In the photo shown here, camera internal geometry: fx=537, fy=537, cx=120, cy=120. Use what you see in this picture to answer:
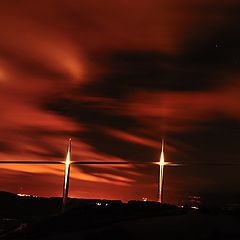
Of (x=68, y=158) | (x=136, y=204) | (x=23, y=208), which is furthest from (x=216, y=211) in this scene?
(x=23, y=208)

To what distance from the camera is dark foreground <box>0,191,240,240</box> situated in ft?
38.6

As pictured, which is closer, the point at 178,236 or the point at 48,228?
the point at 178,236

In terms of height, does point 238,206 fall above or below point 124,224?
above

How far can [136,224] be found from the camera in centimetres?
1225

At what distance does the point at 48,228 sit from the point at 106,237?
2358mm

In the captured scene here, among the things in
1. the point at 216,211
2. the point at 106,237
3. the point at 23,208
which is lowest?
the point at 106,237

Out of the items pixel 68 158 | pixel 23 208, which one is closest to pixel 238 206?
pixel 68 158

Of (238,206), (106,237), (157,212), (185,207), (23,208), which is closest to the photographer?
(106,237)

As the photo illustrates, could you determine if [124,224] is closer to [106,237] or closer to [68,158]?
[106,237]

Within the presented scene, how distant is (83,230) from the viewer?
12.2 m

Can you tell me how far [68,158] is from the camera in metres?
59.0

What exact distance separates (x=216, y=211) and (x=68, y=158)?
1776 inches

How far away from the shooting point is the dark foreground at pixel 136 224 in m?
11.8

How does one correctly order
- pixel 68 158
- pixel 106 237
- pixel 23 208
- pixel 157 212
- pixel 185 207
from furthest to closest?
pixel 23 208, pixel 68 158, pixel 185 207, pixel 157 212, pixel 106 237
